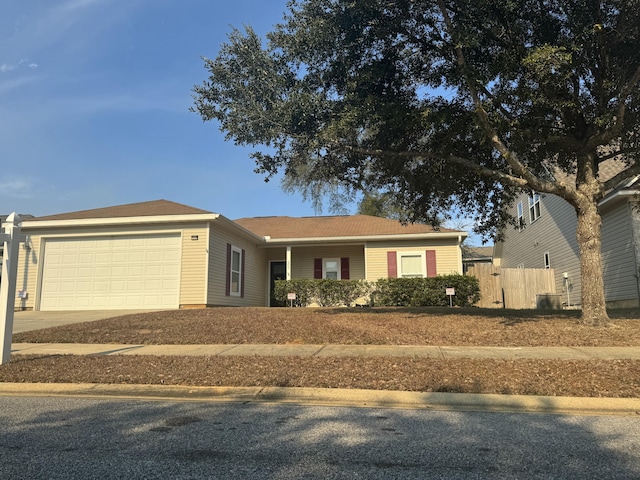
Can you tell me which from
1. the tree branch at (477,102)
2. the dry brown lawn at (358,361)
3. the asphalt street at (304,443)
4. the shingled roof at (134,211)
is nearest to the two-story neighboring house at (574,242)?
the dry brown lawn at (358,361)

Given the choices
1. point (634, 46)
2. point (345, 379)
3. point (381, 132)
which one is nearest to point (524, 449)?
point (345, 379)

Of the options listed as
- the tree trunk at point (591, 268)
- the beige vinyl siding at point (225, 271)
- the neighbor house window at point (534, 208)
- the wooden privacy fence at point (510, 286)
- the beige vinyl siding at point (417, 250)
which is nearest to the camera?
the tree trunk at point (591, 268)

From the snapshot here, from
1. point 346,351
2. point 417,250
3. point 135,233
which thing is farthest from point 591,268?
point 135,233

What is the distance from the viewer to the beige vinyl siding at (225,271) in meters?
16.9

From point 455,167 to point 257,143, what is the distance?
→ 4.62 meters

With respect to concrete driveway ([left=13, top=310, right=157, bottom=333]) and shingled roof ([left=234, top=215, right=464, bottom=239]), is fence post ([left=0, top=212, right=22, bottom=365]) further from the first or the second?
shingled roof ([left=234, top=215, right=464, bottom=239])

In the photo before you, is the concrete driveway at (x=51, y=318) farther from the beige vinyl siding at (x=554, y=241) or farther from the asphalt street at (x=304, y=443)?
the beige vinyl siding at (x=554, y=241)

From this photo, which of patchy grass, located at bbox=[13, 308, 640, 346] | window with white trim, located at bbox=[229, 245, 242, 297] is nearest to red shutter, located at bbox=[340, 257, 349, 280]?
window with white trim, located at bbox=[229, 245, 242, 297]

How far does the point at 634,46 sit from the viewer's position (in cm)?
968

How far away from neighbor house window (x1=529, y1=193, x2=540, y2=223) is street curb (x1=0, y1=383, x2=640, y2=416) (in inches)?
744

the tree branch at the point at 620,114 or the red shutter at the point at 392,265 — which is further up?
the tree branch at the point at 620,114

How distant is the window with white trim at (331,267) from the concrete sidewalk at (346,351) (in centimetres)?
1282

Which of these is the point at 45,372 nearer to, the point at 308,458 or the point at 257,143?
the point at 308,458

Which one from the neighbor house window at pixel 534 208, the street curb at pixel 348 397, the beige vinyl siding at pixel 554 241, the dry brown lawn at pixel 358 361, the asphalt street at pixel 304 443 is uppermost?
the neighbor house window at pixel 534 208
